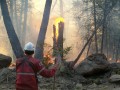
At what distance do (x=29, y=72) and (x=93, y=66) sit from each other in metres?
7.44

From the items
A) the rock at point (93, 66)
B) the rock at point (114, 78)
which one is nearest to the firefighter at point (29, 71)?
→ the rock at point (114, 78)

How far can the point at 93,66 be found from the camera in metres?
13.3

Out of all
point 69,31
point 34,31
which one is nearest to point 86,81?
point 34,31

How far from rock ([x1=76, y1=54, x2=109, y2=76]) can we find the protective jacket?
7.20m

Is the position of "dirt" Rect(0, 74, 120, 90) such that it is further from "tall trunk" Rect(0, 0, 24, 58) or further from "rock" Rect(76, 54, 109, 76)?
"tall trunk" Rect(0, 0, 24, 58)

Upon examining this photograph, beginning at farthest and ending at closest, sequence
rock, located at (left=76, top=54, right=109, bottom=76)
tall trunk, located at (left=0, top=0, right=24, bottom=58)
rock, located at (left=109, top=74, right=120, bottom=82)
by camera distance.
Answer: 1. tall trunk, located at (left=0, top=0, right=24, bottom=58)
2. rock, located at (left=76, top=54, right=109, bottom=76)
3. rock, located at (left=109, top=74, right=120, bottom=82)

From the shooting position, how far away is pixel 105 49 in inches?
1412

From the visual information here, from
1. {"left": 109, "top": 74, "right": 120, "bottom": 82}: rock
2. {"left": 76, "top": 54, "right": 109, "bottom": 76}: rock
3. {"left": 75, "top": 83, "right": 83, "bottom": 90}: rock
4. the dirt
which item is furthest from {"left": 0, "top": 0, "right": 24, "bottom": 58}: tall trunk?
{"left": 109, "top": 74, "right": 120, "bottom": 82}: rock

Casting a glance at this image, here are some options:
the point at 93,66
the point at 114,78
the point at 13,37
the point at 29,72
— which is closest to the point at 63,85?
the point at 93,66

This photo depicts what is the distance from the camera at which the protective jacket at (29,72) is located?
627 cm

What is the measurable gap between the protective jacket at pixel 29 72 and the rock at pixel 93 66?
720 centimetres

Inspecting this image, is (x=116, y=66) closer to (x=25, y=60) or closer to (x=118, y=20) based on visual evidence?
(x=25, y=60)

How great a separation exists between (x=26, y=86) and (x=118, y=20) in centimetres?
2808

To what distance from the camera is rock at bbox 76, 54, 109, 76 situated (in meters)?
13.3
